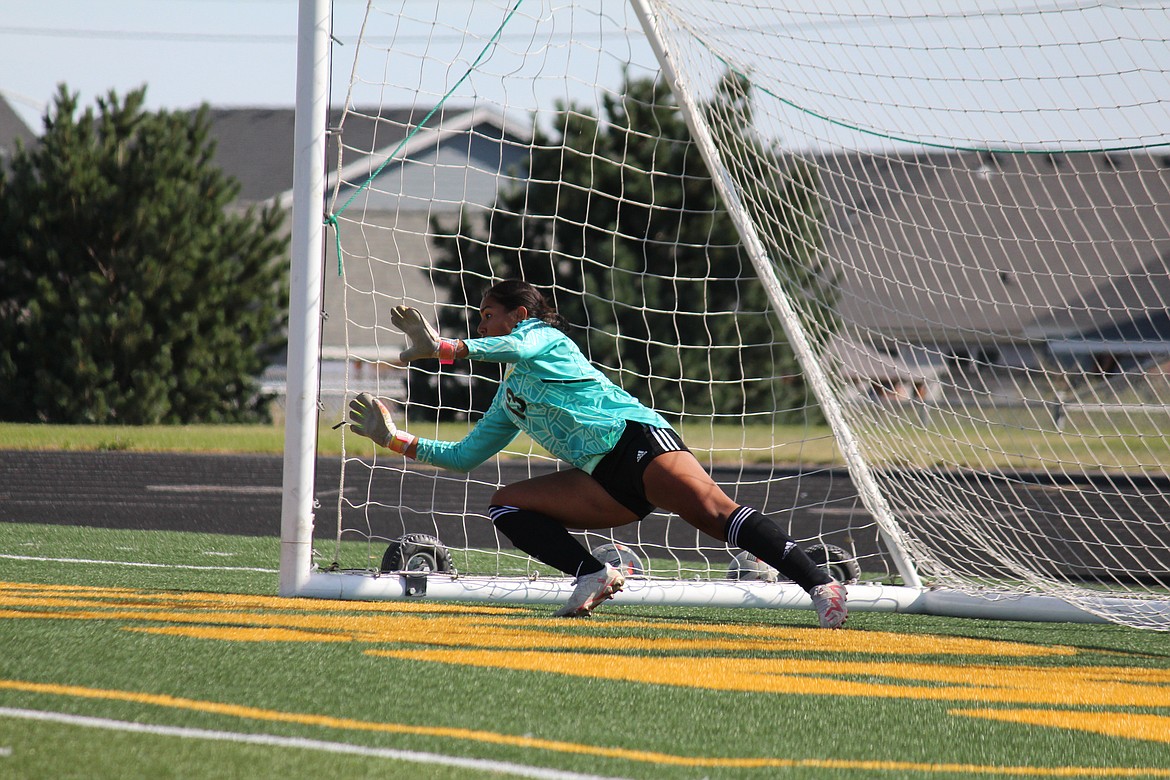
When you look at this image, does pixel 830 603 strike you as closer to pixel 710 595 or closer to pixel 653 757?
pixel 710 595

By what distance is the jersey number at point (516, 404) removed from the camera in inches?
191

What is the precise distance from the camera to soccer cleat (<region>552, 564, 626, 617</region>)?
4605mm

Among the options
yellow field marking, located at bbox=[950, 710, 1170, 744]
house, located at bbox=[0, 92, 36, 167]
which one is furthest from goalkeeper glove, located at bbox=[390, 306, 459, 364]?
house, located at bbox=[0, 92, 36, 167]

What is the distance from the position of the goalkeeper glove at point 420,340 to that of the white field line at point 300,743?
1774 millimetres

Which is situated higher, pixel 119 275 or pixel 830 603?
pixel 119 275

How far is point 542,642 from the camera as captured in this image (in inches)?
165

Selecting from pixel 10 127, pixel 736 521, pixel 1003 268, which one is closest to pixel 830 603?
pixel 736 521

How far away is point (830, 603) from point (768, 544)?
335 mm

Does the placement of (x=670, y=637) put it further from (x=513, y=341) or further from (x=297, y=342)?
(x=297, y=342)

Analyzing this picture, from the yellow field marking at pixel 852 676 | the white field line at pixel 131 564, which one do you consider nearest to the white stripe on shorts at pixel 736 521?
the yellow field marking at pixel 852 676

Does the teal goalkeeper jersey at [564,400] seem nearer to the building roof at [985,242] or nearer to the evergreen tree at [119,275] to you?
the building roof at [985,242]

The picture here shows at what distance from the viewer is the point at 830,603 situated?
461 cm

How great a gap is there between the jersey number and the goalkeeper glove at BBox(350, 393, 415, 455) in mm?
460

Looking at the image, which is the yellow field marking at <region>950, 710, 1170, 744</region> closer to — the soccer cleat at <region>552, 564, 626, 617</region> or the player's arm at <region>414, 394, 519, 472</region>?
the soccer cleat at <region>552, 564, 626, 617</region>
